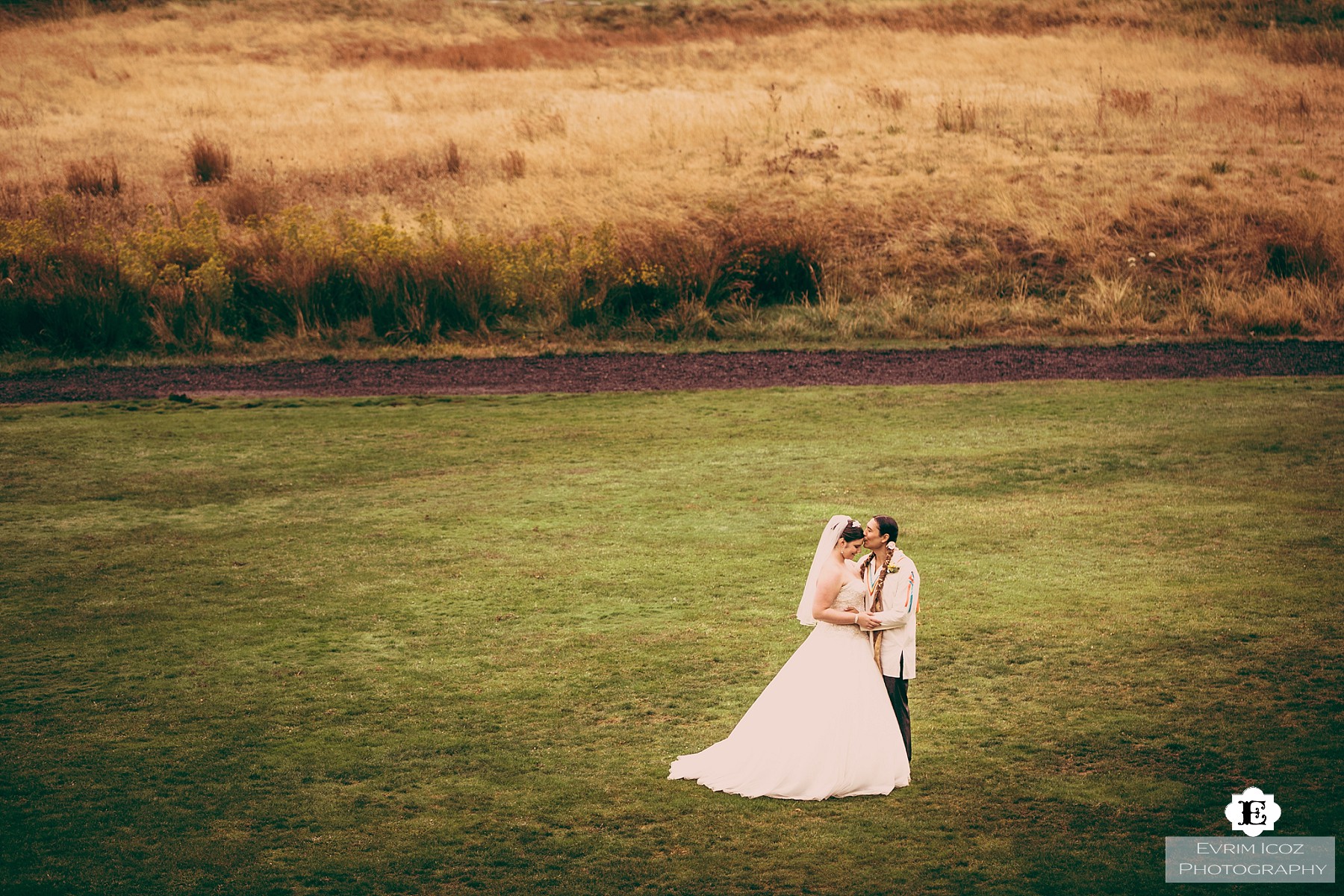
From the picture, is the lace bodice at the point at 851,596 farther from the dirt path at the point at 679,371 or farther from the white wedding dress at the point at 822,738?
the dirt path at the point at 679,371

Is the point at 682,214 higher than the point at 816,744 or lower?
higher

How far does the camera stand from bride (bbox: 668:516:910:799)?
5.62m

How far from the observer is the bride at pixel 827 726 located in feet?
18.4

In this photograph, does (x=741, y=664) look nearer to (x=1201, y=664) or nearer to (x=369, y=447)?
(x=1201, y=664)

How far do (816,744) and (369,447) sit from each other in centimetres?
873

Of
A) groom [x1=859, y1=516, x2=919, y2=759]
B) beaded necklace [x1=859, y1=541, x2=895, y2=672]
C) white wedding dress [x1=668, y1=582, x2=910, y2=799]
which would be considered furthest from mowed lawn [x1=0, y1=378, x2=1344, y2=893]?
beaded necklace [x1=859, y1=541, x2=895, y2=672]

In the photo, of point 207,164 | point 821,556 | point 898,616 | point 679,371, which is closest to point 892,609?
point 898,616

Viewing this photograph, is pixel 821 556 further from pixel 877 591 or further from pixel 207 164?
pixel 207 164

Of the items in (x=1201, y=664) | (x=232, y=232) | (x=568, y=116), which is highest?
(x=568, y=116)

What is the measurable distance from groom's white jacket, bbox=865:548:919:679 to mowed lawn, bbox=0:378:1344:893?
1.71ft

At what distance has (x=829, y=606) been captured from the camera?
567 centimetres

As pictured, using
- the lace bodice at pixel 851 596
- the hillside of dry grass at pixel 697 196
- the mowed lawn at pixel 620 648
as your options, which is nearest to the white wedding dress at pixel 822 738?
the lace bodice at pixel 851 596

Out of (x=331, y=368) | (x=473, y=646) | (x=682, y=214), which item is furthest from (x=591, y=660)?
(x=682, y=214)

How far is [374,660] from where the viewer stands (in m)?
7.31
